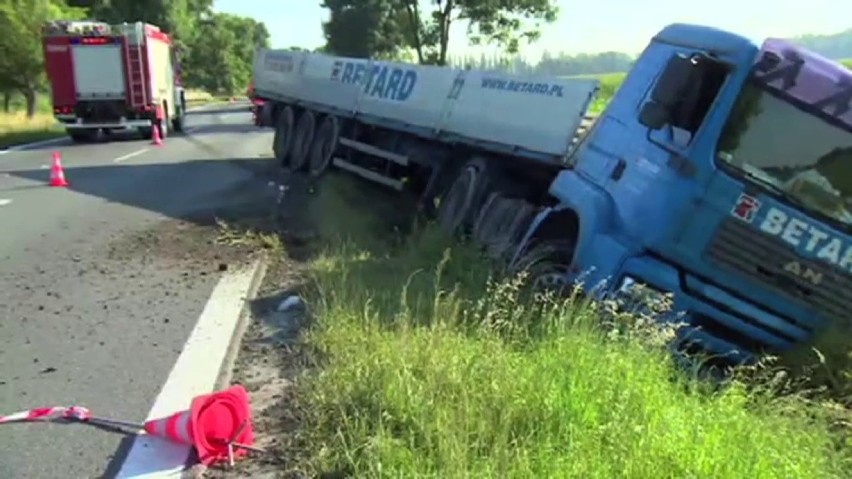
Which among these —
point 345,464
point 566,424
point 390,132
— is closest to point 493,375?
point 566,424

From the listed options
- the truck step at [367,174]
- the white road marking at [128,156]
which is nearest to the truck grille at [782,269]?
the truck step at [367,174]

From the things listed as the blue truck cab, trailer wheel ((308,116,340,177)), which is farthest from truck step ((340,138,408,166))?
the blue truck cab

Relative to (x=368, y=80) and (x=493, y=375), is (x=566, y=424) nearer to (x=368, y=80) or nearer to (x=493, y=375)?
(x=493, y=375)

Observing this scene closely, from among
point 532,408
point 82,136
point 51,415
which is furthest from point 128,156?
point 532,408

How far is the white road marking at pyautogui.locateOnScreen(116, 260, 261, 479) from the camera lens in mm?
4383

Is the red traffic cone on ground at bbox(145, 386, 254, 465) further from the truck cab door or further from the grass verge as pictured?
the grass verge

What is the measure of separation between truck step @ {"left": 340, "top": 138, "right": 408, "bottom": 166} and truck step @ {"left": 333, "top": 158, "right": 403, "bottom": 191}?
0.27 m

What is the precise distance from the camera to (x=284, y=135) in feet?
64.1

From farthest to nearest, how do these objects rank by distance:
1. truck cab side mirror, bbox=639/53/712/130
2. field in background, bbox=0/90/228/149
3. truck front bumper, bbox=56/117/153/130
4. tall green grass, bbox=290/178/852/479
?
field in background, bbox=0/90/228/149 < truck front bumper, bbox=56/117/153/130 < truck cab side mirror, bbox=639/53/712/130 < tall green grass, bbox=290/178/852/479

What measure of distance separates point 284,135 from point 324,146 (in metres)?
2.84

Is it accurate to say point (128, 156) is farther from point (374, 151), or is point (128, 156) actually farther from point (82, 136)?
point (374, 151)

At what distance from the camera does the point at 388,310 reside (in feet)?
22.1

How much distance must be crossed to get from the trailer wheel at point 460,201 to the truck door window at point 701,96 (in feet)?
13.7

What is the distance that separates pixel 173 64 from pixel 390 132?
2007cm
